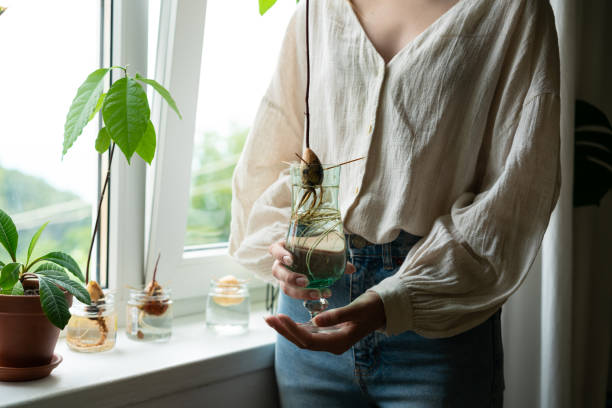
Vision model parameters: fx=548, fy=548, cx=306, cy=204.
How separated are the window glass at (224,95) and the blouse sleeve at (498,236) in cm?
86

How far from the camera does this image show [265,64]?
1.70m

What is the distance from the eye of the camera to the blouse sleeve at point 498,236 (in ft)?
2.93

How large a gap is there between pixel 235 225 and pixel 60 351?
1.54 feet

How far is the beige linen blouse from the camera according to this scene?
0.90m

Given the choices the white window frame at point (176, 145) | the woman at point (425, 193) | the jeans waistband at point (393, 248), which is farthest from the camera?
the white window frame at point (176, 145)

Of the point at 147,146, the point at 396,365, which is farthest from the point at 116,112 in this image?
the point at 396,365

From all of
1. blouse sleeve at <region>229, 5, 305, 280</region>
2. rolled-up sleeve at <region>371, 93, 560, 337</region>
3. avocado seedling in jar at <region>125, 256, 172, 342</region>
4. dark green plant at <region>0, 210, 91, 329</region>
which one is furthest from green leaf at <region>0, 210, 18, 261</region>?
rolled-up sleeve at <region>371, 93, 560, 337</region>

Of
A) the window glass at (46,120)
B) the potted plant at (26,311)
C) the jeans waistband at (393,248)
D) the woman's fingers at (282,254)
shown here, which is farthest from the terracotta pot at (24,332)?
the jeans waistband at (393,248)

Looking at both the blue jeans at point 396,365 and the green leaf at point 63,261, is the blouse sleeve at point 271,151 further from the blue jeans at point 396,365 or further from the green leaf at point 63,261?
the green leaf at point 63,261

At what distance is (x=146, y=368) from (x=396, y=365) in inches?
19.8

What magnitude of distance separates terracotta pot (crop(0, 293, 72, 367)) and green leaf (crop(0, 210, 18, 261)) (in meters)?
0.08

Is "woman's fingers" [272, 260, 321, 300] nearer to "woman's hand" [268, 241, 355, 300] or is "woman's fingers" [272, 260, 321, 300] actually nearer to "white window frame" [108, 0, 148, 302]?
"woman's hand" [268, 241, 355, 300]

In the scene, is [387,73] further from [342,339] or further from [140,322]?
[140,322]

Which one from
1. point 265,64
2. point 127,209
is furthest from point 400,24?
point 127,209
